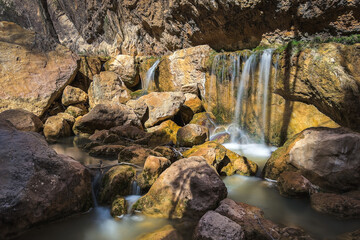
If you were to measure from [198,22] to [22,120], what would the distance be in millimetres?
7711

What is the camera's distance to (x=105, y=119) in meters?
7.07

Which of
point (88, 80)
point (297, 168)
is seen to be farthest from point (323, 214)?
point (88, 80)

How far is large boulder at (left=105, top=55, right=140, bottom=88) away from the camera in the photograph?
1041 centimetres

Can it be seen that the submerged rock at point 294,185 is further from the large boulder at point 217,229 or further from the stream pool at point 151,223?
the large boulder at point 217,229

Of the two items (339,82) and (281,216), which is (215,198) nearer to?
(281,216)

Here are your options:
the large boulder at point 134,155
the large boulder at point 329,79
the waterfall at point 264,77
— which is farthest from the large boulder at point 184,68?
the large boulder at point 134,155

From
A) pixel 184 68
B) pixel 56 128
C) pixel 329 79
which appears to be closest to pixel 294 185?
pixel 329 79

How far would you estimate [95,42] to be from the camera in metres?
16.8

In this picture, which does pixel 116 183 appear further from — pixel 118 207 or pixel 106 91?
pixel 106 91

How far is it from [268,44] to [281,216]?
22.4 ft

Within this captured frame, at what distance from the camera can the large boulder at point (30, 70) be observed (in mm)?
7846

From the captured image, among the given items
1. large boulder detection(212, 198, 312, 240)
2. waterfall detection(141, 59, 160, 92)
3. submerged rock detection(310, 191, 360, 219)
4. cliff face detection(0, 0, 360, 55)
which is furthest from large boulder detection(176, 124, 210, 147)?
waterfall detection(141, 59, 160, 92)

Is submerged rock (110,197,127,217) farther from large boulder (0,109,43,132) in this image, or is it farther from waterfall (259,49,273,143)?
large boulder (0,109,43,132)

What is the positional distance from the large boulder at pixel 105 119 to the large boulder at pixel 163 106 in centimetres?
56
